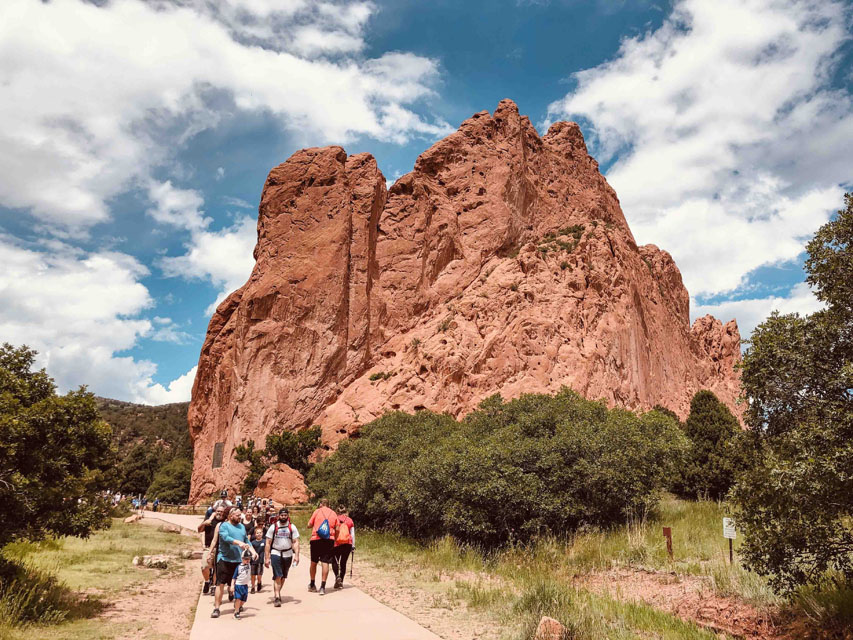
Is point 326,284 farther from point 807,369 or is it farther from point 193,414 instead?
point 807,369

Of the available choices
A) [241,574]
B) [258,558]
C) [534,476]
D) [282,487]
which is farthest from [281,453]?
[241,574]

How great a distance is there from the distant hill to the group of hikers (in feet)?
220

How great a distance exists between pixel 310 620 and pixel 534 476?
883 cm

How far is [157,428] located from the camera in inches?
3814

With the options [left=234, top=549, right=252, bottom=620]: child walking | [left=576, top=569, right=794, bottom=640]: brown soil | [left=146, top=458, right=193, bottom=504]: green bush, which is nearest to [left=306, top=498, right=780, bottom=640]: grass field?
[left=576, top=569, right=794, bottom=640]: brown soil

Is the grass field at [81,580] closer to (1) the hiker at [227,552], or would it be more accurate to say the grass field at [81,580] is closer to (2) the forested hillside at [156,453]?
(1) the hiker at [227,552]

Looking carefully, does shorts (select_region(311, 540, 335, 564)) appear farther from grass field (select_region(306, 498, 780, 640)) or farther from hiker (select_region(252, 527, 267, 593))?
grass field (select_region(306, 498, 780, 640))

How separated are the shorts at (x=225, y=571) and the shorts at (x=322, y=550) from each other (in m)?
1.94

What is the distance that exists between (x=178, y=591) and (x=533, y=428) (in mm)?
11786

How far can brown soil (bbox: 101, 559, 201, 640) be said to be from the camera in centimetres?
809

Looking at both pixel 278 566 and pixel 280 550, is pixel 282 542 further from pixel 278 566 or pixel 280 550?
pixel 278 566

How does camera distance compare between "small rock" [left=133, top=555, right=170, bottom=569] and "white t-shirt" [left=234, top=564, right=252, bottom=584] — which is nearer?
"white t-shirt" [left=234, top=564, right=252, bottom=584]

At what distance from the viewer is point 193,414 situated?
4988 centimetres

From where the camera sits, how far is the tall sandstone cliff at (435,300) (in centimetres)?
3612
